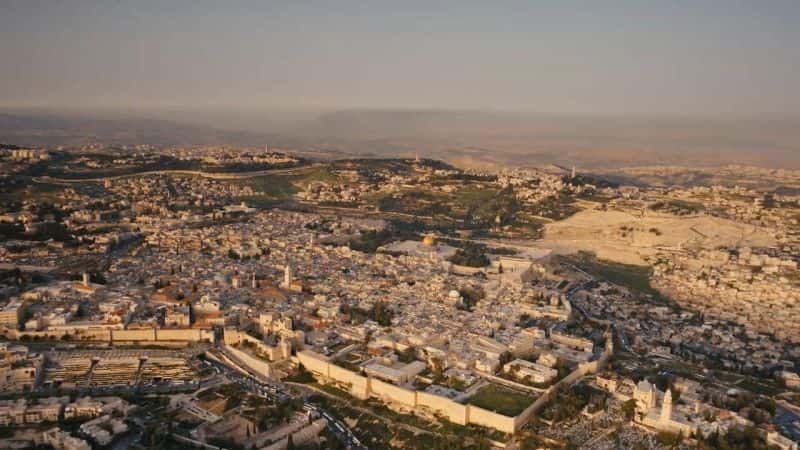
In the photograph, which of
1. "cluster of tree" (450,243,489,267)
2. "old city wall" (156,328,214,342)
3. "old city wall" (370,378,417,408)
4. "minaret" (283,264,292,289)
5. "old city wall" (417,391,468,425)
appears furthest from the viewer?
"cluster of tree" (450,243,489,267)

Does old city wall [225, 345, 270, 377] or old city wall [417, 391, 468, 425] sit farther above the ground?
old city wall [417, 391, 468, 425]

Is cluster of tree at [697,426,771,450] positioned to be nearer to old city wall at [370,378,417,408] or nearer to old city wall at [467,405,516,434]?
old city wall at [467,405,516,434]

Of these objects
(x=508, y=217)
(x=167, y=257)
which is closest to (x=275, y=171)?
(x=508, y=217)

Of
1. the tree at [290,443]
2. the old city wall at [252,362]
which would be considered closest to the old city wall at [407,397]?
the old city wall at [252,362]

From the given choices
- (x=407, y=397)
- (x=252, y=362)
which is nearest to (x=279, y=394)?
(x=252, y=362)

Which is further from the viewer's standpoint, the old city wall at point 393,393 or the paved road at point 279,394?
the old city wall at point 393,393

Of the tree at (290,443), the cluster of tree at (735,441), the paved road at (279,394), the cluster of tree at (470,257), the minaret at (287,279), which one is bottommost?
the paved road at (279,394)

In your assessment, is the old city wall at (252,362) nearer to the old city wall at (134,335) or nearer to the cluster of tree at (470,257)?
the old city wall at (134,335)

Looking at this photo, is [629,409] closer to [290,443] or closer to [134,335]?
[290,443]

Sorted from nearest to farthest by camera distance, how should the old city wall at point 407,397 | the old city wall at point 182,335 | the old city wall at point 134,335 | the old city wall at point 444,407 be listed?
the old city wall at point 407,397, the old city wall at point 444,407, the old city wall at point 134,335, the old city wall at point 182,335

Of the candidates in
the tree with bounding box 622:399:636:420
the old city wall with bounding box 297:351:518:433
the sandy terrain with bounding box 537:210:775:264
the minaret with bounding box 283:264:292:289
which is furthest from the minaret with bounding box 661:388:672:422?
the sandy terrain with bounding box 537:210:775:264
